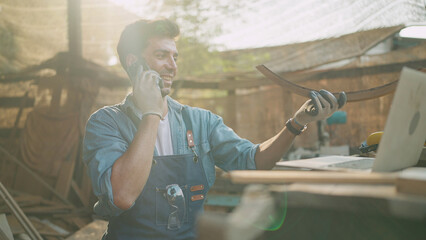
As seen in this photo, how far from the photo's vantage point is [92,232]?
4.26 metres

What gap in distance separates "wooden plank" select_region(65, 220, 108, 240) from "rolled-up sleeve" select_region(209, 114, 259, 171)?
2.67 metres

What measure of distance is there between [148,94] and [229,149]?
626mm

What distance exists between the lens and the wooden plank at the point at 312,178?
755 mm

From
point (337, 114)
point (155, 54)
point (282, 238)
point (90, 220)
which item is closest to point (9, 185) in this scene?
point (90, 220)

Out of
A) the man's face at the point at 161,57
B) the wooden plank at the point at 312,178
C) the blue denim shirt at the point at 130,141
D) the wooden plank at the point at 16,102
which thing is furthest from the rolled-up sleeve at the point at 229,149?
the wooden plank at the point at 16,102

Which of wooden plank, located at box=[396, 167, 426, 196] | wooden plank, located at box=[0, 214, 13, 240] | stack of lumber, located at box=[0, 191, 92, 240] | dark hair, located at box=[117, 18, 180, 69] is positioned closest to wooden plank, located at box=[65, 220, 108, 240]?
stack of lumber, located at box=[0, 191, 92, 240]

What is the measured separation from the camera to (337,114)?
388cm

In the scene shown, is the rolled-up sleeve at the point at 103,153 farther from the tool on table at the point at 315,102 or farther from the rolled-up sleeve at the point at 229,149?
the tool on table at the point at 315,102

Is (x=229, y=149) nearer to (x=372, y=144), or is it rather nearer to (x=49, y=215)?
(x=372, y=144)

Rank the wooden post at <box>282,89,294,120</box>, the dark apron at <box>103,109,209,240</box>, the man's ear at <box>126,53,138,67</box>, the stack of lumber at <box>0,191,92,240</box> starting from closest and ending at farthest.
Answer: the dark apron at <box>103,109,209,240</box>, the man's ear at <box>126,53,138,67</box>, the stack of lumber at <box>0,191,92,240</box>, the wooden post at <box>282,89,294,120</box>

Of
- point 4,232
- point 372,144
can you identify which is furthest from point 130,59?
point 372,144

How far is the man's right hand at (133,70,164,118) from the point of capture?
176 centimetres

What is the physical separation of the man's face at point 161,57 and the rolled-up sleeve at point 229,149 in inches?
16.0

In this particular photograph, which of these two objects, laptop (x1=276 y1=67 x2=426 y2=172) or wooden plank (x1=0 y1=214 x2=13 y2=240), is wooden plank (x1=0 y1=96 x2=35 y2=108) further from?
laptop (x1=276 y1=67 x2=426 y2=172)
